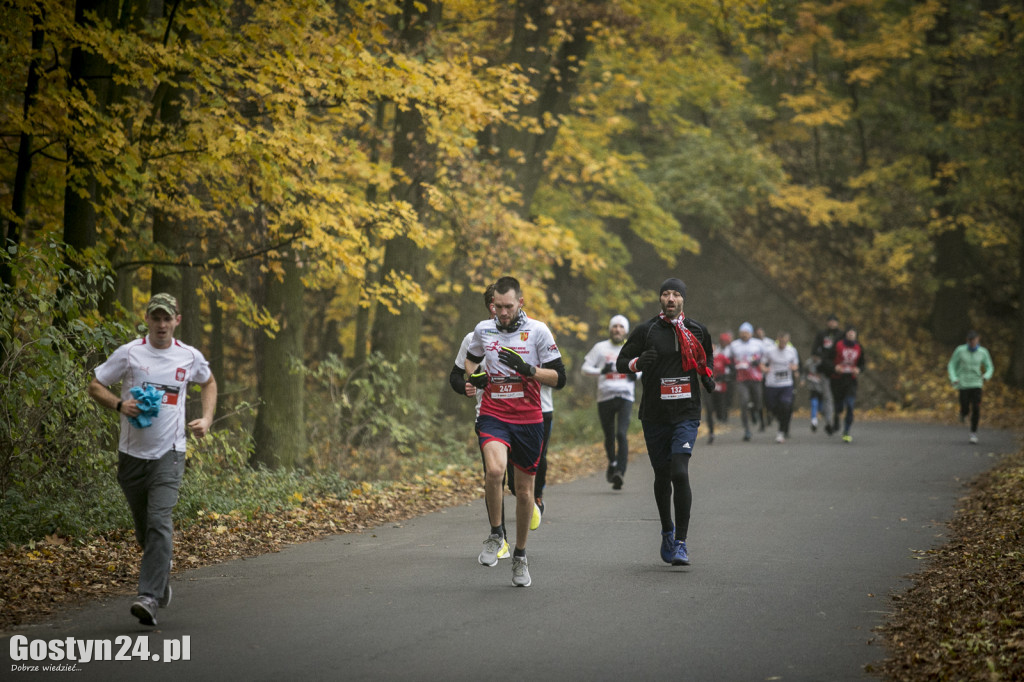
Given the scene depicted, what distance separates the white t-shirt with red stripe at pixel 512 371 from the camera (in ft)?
26.7

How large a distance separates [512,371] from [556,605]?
1.88 meters

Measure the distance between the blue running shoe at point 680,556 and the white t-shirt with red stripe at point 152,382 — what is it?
12.6 ft

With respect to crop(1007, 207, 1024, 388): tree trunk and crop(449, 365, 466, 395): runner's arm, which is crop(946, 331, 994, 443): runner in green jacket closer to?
crop(1007, 207, 1024, 388): tree trunk

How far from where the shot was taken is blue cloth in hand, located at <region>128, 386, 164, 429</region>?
265 inches

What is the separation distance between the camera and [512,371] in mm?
8156

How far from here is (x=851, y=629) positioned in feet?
21.3

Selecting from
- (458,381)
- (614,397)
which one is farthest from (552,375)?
(614,397)

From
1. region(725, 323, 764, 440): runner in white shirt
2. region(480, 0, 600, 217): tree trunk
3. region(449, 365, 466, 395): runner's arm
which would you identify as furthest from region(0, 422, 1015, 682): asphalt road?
region(480, 0, 600, 217): tree trunk

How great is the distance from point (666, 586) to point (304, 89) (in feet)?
28.2

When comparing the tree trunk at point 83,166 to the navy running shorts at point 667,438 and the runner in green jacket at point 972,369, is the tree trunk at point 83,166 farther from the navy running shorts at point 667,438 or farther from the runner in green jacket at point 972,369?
the runner in green jacket at point 972,369

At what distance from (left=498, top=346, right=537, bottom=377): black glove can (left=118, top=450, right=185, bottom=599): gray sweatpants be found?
2.39 metres

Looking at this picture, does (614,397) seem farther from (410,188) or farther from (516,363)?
(516,363)

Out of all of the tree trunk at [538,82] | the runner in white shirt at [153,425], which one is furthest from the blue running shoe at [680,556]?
the tree trunk at [538,82]

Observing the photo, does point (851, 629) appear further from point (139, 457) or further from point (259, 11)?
point (259, 11)
